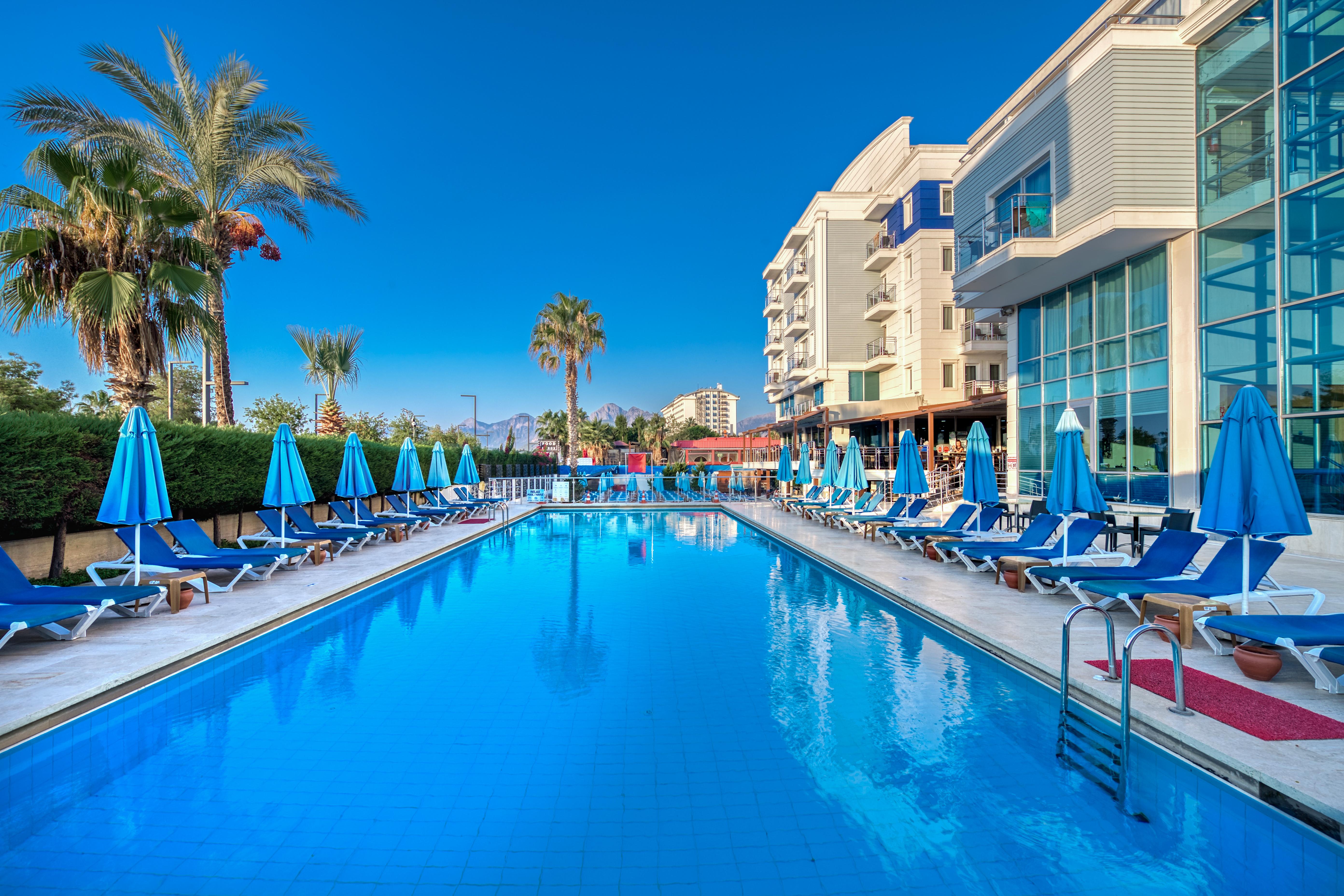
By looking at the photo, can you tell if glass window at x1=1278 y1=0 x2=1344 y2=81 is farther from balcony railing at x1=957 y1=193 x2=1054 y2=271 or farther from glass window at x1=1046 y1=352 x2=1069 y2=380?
glass window at x1=1046 y1=352 x2=1069 y2=380

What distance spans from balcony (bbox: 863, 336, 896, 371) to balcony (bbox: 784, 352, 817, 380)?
3007 mm

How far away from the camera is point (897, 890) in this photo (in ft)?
9.20

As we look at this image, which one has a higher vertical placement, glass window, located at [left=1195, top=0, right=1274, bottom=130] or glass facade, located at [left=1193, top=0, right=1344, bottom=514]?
glass window, located at [left=1195, top=0, right=1274, bottom=130]

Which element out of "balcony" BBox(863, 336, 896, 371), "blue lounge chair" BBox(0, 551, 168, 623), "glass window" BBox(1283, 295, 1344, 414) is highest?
"balcony" BBox(863, 336, 896, 371)

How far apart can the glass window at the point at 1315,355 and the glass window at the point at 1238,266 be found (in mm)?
676

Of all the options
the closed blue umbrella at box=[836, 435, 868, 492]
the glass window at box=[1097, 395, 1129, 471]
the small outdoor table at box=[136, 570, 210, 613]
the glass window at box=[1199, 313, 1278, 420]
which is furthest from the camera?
the closed blue umbrella at box=[836, 435, 868, 492]

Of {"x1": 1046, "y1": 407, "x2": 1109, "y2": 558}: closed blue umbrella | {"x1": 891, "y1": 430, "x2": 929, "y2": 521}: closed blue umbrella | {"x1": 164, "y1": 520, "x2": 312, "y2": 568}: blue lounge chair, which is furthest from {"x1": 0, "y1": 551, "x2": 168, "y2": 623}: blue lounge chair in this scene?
{"x1": 891, "y1": 430, "x2": 929, "y2": 521}: closed blue umbrella

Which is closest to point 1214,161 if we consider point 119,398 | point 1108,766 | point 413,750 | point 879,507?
point 879,507

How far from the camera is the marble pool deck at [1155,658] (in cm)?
A: 327

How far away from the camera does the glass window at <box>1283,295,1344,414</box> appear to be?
10.4m

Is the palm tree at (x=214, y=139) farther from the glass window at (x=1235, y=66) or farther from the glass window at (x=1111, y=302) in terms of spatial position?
the glass window at (x=1235, y=66)

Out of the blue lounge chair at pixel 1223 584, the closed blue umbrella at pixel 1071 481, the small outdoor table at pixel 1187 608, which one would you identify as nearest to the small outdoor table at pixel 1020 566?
the closed blue umbrella at pixel 1071 481

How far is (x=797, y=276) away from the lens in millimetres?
36656

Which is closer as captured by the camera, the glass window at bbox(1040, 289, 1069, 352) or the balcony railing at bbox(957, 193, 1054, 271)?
the balcony railing at bbox(957, 193, 1054, 271)
